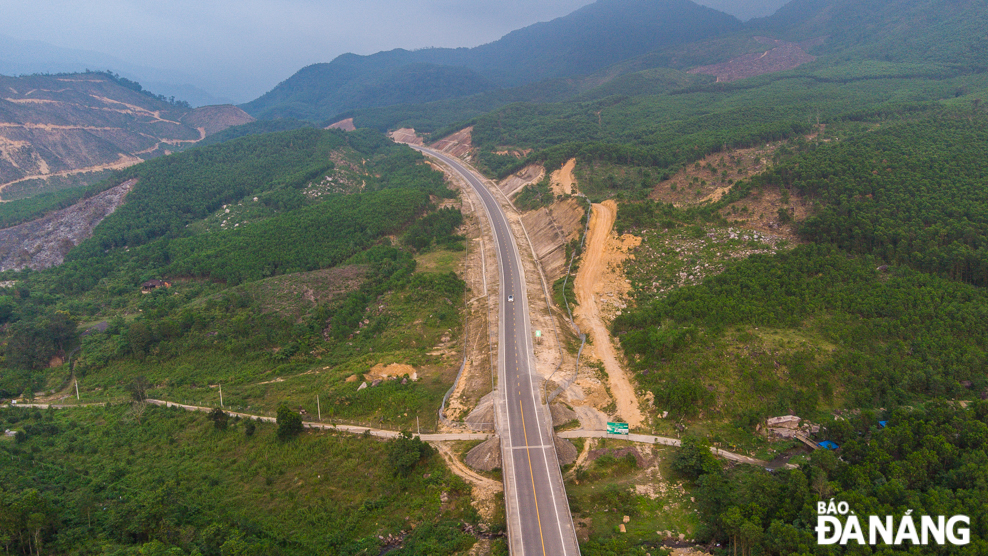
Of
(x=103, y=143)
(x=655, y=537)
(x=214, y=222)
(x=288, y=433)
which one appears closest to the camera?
(x=655, y=537)

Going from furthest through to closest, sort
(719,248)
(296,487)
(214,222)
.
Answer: (214,222), (719,248), (296,487)

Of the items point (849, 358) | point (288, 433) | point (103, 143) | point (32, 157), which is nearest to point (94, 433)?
point (288, 433)

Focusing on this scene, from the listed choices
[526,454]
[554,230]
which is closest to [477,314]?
[554,230]

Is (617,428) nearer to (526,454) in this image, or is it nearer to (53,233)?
(526,454)

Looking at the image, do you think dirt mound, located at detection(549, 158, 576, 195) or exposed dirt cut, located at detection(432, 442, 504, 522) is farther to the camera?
dirt mound, located at detection(549, 158, 576, 195)

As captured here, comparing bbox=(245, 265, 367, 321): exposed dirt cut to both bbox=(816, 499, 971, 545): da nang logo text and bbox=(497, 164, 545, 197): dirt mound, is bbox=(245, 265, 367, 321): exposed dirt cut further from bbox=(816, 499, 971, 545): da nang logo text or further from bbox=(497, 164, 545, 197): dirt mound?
bbox=(816, 499, 971, 545): da nang logo text

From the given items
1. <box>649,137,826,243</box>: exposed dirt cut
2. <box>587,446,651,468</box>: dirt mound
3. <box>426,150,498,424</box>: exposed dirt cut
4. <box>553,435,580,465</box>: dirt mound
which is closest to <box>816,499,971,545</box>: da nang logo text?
<box>587,446,651,468</box>: dirt mound

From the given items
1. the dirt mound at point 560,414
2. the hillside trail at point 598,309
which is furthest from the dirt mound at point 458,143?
the dirt mound at point 560,414

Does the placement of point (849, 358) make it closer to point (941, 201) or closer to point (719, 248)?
point (719, 248)

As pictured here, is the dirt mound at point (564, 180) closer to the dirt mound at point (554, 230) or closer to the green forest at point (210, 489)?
the dirt mound at point (554, 230)
